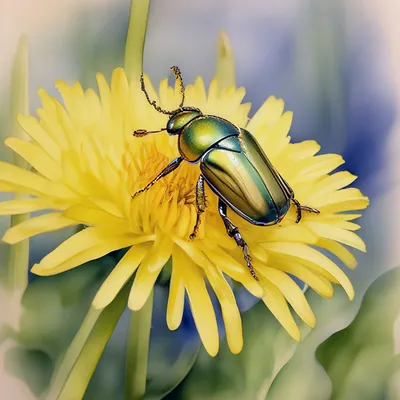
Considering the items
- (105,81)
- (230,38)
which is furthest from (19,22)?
(230,38)

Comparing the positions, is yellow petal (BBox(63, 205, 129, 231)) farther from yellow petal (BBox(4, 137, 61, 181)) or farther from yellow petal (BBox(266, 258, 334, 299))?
yellow petal (BBox(266, 258, 334, 299))

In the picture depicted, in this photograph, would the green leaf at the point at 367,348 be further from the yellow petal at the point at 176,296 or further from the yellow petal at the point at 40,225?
the yellow petal at the point at 40,225

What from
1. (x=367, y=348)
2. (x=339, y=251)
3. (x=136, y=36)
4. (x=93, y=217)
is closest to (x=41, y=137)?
(x=93, y=217)

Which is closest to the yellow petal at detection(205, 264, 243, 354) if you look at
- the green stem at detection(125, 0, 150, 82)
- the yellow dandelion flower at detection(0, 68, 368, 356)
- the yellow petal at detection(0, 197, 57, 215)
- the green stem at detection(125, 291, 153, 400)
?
the yellow dandelion flower at detection(0, 68, 368, 356)

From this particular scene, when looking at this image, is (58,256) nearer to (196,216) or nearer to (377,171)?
(196,216)

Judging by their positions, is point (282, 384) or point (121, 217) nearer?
point (121, 217)

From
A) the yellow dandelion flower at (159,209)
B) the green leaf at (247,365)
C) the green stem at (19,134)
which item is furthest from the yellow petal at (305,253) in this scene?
the green stem at (19,134)
